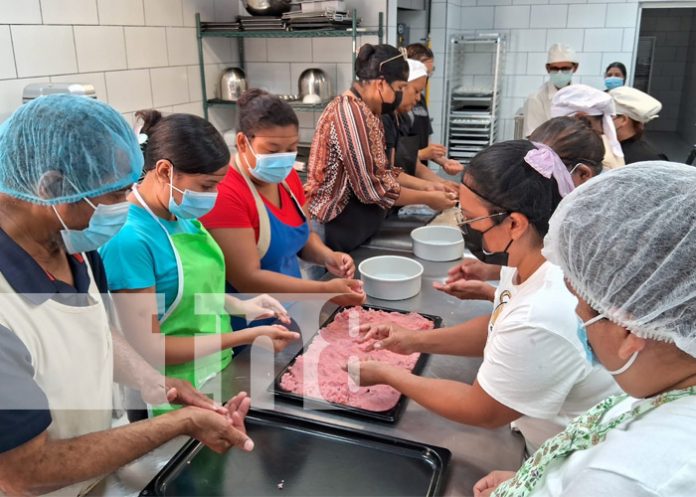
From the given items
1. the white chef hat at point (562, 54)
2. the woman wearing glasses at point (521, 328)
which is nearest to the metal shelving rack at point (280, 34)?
the white chef hat at point (562, 54)

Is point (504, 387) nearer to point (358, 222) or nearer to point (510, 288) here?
point (510, 288)

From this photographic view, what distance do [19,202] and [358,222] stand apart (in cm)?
160

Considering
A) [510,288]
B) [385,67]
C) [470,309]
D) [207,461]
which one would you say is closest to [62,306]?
[207,461]

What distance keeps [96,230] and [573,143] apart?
4.59 ft

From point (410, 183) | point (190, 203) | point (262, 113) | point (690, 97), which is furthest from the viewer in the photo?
point (690, 97)

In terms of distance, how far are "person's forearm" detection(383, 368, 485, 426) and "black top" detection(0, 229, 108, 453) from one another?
28.7 inches

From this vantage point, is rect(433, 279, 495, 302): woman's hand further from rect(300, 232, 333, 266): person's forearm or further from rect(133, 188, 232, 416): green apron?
rect(133, 188, 232, 416): green apron

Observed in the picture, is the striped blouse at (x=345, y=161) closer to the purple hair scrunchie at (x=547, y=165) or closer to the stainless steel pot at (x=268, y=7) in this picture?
the purple hair scrunchie at (x=547, y=165)

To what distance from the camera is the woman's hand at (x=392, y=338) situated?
4.91 ft

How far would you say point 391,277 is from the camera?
2.09 metres

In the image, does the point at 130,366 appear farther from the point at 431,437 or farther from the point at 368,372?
the point at 431,437

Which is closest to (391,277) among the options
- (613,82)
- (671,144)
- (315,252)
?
(315,252)

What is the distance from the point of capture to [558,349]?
3.40 ft

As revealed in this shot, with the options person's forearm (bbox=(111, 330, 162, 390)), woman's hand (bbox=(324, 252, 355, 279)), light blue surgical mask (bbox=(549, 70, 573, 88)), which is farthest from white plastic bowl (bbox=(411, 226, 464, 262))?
light blue surgical mask (bbox=(549, 70, 573, 88))
